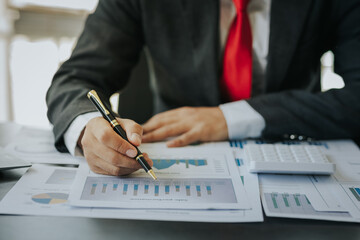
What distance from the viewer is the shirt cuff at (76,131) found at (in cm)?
75

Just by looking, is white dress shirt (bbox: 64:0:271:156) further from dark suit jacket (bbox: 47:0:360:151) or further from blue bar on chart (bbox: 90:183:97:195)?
blue bar on chart (bbox: 90:183:97:195)

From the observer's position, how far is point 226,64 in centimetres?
108

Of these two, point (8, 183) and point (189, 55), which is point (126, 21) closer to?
point (189, 55)

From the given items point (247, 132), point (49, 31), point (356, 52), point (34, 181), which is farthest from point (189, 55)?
point (49, 31)

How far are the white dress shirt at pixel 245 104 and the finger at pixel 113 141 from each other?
94 mm

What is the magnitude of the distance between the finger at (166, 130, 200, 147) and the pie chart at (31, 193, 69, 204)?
28 cm

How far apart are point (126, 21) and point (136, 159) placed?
588mm

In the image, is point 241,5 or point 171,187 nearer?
point 171,187

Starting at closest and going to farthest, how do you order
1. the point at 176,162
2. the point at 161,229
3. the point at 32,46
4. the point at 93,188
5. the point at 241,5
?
1. the point at 161,229
2. the point at 93,188
3. the point at 176,162
4. the point at 241,5
5. the point at 32,46

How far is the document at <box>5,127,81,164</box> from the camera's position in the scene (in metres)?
0.74

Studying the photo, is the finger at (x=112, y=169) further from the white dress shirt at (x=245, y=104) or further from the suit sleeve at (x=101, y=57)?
the suit sleeve at (x=101, y=57)

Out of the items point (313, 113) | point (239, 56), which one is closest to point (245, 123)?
point (313, 113)

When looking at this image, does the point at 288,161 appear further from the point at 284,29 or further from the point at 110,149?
the point at 284,29

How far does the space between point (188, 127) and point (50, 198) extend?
0.37 meters
